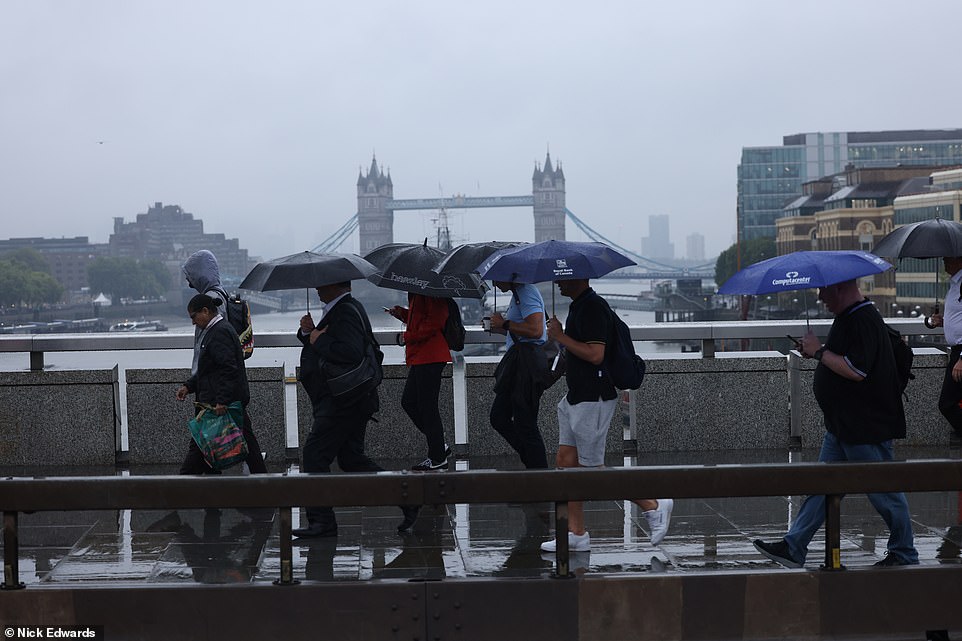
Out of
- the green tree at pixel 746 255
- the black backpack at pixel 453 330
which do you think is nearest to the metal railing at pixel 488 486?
the black backpack at pixel 453 330

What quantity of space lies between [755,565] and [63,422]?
18.5ft

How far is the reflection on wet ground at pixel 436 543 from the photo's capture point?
6.48 meters

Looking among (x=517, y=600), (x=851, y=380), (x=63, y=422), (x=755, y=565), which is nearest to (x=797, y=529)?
(x=755, y=565)

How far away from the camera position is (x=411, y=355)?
8.41 m

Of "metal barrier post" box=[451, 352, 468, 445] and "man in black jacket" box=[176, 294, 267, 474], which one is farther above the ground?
"man in black jacket" box=[176, 294, 267, 474]

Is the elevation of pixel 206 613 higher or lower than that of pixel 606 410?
lower

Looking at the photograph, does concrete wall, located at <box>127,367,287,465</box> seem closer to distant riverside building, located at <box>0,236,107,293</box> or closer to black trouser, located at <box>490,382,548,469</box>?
black trouser, located at <box>490,382,548,469</box>

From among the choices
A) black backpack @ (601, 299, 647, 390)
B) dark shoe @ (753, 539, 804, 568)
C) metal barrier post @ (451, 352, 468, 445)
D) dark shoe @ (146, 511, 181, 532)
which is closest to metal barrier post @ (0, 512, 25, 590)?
dark shoe @ (146, 511, 181, 532)

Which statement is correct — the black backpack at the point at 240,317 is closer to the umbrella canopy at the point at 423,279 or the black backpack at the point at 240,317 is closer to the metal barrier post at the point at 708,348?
the umbrella canopy at the point at 423,279

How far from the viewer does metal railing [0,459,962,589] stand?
5090 mm

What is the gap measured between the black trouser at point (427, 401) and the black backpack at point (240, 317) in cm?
114

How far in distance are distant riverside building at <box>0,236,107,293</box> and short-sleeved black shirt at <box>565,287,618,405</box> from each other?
7275cm

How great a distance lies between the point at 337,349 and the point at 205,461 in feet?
4.53

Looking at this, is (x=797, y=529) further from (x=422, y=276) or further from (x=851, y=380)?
(x=422, y=276)
